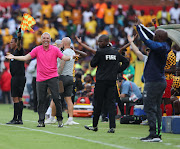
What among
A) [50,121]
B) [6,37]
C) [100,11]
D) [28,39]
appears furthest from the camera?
[100,11]

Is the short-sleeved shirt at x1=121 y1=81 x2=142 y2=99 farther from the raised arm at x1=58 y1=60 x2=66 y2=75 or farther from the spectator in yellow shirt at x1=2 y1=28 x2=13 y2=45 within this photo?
the spectator in yellow shirt at x1=2 y1=28 x2=13 y2=45

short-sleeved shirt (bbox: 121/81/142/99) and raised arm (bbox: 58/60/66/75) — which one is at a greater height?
raised arm (bbox: 58/60/66/75)

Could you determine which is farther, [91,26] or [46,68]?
[91,26]

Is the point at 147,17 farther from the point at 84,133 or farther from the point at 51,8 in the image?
the point at 84,133

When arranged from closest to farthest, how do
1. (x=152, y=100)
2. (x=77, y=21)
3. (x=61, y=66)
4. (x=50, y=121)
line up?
(x=152, y=100)
(x=61, y=66)
(x=50, y=121)
(x=77, y=21)

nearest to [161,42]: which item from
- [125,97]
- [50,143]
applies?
[50,143]

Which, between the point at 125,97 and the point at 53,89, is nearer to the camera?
the point at 53,89

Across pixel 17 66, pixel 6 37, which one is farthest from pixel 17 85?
pixel 6 37

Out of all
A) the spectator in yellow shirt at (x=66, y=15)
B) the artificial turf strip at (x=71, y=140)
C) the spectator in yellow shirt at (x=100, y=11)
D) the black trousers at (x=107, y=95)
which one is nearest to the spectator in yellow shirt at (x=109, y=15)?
the spectator in yellow shirt at (x=100, y=11)

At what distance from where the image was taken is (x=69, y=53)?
1341 cm

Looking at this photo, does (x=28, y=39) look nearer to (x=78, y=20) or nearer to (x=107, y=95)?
(x=78, y=20)

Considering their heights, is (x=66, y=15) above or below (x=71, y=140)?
above

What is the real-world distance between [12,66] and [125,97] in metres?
4.18

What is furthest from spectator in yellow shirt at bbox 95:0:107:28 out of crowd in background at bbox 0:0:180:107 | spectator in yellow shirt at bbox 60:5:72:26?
spectator in yellow shirt at bbox 60:5:72:26
